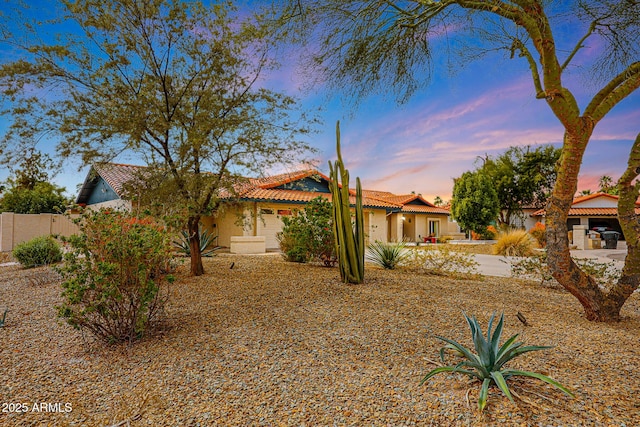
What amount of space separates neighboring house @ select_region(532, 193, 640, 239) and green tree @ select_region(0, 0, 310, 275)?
30676 millimetres

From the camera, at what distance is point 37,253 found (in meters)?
11.3

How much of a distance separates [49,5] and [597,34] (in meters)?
8.94

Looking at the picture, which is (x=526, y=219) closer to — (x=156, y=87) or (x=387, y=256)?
(x=387, y=256)

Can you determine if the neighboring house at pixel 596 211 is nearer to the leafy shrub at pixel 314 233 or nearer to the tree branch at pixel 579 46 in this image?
the leafy shrub at pixel 314 233

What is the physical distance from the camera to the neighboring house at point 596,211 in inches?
1192

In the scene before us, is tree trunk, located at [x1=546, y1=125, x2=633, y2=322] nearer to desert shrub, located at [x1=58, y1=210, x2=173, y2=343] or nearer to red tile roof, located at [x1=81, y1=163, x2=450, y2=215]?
desert shrub, located at [x1=58, y1=210, x2=173, y2=343]

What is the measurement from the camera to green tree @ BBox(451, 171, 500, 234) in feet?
83.1

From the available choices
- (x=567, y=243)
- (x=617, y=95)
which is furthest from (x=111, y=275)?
(x=617, y=95)

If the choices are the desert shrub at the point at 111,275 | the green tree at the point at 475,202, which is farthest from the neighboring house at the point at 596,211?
the desert shrub at the point at 111,275

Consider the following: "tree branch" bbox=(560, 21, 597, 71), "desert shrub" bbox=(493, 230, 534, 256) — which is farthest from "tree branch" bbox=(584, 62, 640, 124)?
"desert shrub" bbox=(493, 230, 534, 256)

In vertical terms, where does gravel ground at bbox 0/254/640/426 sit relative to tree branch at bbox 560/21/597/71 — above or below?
below

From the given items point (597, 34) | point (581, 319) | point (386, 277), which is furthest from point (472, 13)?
point (386, 277)

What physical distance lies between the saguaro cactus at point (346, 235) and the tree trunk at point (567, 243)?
3178 mm

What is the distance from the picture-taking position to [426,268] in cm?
952
